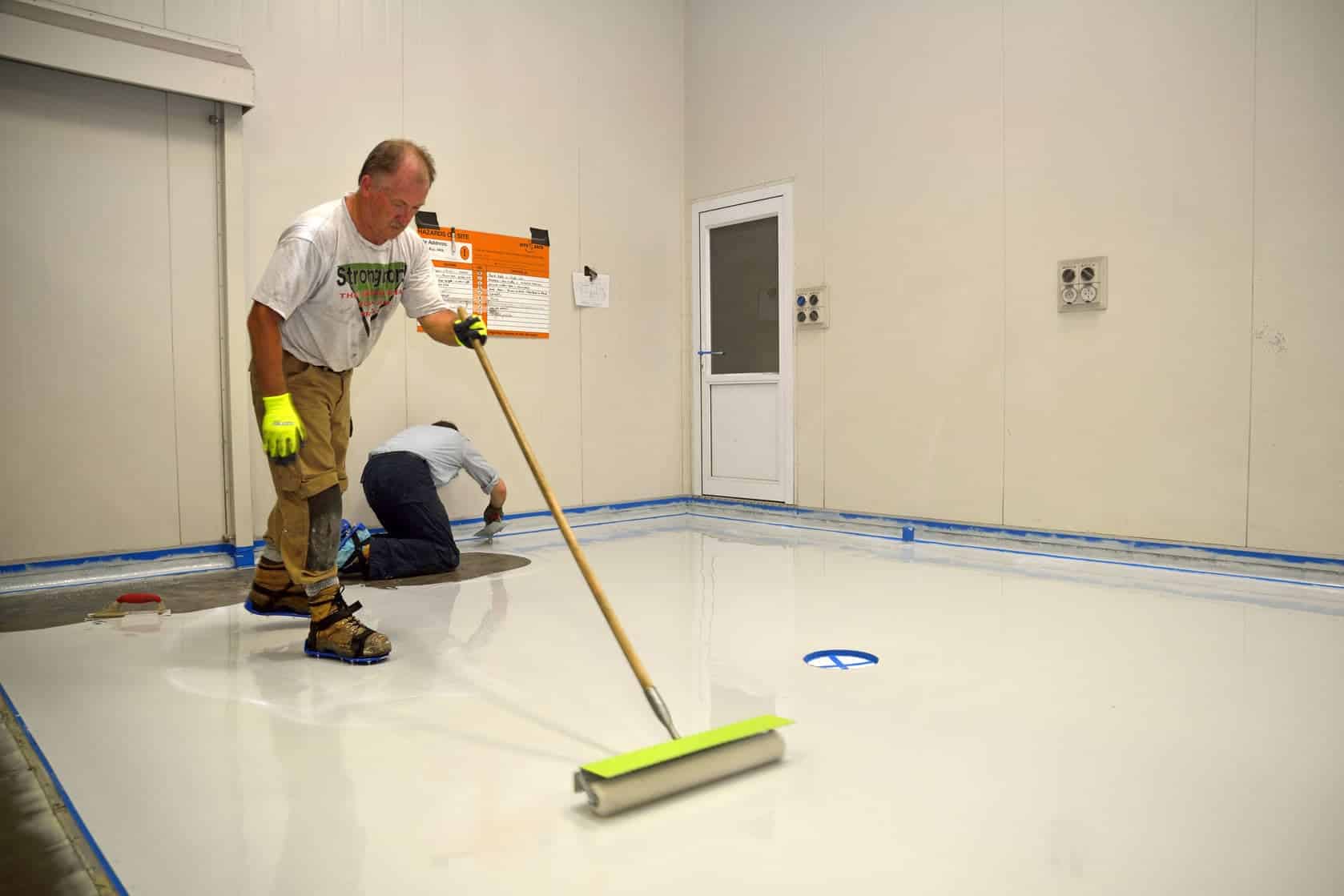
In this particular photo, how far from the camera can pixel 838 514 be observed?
5.27 metres

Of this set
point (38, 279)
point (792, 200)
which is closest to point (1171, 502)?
point (792, 200)

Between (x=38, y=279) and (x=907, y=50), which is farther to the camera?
(x=907, y=50)

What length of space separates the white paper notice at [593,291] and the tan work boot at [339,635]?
3.12m

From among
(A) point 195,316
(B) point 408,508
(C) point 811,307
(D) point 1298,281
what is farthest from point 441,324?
(D) point 1298,281

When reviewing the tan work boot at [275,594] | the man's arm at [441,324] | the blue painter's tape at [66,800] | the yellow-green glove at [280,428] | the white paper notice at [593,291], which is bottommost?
the blue painter's tape at [66,800]

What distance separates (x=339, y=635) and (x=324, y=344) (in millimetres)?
838

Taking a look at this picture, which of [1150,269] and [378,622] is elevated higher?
[1150,269]

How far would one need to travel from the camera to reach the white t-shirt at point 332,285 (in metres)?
2.42

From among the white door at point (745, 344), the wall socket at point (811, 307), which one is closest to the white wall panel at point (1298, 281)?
the wall socket at point (811, 307)

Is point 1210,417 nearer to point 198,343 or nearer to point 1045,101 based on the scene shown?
point 1045,101

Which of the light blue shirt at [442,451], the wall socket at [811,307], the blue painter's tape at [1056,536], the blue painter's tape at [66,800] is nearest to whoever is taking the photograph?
the blue painter's tape at [66,800]

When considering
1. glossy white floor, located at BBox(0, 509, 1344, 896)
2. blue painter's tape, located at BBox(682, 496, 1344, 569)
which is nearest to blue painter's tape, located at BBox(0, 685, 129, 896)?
glossy white floor, located at BBox(0, 509, 1344, 896)

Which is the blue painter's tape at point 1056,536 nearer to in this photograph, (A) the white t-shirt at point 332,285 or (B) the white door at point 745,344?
(B) the white door at point 745,344

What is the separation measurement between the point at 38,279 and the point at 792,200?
3817 millimetres
